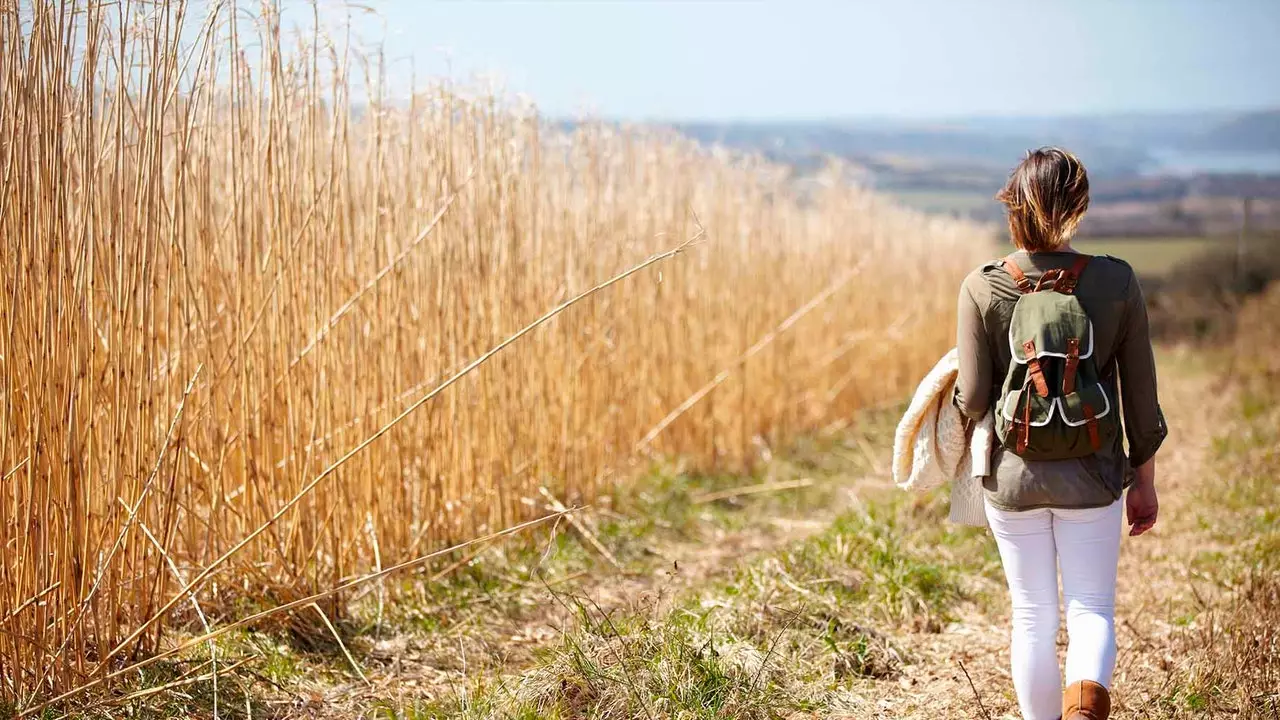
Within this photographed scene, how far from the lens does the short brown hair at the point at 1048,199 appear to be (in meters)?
1.93

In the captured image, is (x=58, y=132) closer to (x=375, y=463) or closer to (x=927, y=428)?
Answer: (x=375, y=463)

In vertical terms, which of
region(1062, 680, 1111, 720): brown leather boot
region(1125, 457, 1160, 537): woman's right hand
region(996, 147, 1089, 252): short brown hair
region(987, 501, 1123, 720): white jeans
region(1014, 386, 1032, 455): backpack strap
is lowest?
region(1062, 680, 1111, 720): brown leather boot

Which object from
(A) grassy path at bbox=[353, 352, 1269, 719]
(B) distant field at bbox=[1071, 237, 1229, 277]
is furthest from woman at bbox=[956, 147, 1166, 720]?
(B) distant field at bbox=[1071, 237, 1229, 277]

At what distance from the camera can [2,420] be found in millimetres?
2139

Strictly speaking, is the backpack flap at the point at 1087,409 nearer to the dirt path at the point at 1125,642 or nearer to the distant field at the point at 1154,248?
the dirt path at the point at 1125,642

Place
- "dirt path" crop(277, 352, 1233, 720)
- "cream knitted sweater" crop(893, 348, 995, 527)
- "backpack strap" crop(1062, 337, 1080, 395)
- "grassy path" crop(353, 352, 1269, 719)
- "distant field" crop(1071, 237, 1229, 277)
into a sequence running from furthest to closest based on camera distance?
1. "distant field" crop(1071, 237, 1229, 277)
2. "dirt path" crop(277, 352, 1233, 720)
3. "grassy path" crop(353, 352, 1269, 719)
4. "cream knitted sweater" crop(893, 348, 995, 527)
5. "backpack strap" crop(1062, 337, 1080, 395)

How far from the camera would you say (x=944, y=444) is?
2189 mm

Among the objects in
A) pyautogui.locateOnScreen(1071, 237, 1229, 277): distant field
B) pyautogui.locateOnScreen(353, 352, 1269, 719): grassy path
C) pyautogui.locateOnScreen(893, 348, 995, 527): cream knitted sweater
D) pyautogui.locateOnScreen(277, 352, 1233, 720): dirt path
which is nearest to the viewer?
pyautogui.locateOnScreen(893, 348, 995, 527): cream knitted sweater

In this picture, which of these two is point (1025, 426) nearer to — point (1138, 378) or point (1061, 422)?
point (1061, 422)

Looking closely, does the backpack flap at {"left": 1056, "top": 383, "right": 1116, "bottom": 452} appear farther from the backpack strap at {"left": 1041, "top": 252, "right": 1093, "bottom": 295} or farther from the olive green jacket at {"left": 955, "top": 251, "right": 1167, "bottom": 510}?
the backpack strap at {"left": 1041, "top": 252, "right": 1093, "bottom": 295}

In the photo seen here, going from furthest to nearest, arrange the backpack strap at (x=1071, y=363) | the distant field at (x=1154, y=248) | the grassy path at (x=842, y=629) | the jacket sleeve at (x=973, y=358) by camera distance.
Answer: the distant field at (x=1154, y=248)
the grassy path at (x=842, y=629)
the jacket sleeve at (x=973, y=358)
the backpack strap at (x=1071, y=363)

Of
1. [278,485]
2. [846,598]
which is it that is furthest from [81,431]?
[846,598]

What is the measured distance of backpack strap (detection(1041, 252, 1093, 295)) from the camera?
192 cm

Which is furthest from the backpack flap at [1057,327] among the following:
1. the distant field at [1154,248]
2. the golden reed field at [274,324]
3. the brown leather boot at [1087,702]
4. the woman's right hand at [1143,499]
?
the distant field at [1154,248]
